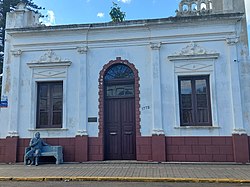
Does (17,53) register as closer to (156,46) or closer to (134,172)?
(156,46)

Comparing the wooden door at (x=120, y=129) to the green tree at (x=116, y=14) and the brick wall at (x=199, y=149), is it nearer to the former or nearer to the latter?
the brick wall at (x=199, y=149)

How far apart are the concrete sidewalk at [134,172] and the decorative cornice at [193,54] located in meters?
4.23

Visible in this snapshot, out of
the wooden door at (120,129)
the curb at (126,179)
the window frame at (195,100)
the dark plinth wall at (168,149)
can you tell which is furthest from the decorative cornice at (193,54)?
the curb at (126,179)

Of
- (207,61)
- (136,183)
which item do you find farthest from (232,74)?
(136,183)

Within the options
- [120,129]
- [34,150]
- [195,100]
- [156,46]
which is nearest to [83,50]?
[156,46]

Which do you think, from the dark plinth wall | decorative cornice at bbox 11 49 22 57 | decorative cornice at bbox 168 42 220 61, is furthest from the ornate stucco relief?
decorative cornice at bbox 168 42 220 61

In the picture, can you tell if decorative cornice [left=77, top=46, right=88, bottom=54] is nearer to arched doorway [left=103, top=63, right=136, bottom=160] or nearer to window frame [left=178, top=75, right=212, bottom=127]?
arched doorway [left=103, top=63, right=136, bottom=160]

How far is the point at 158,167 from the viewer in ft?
31.2

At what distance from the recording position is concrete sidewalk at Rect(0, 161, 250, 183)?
25.6ft

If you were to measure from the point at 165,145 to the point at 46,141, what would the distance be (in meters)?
4.97

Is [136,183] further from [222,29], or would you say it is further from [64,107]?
[222,29]

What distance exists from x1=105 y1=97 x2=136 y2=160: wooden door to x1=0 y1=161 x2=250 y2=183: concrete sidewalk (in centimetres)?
65

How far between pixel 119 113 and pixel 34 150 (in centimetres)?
373

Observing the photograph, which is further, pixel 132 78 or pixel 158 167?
pixel 132 78
